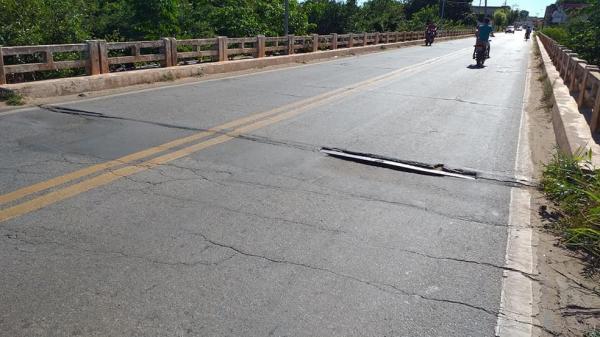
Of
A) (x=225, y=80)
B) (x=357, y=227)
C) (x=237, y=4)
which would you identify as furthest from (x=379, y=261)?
(x=237, y=4)

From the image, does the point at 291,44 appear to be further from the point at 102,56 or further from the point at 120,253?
the point at 120,253

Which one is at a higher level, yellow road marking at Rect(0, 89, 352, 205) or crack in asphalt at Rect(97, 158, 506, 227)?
yellow road marking at Rect(0, 89, 352, 205)

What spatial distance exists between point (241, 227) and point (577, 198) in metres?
3.47

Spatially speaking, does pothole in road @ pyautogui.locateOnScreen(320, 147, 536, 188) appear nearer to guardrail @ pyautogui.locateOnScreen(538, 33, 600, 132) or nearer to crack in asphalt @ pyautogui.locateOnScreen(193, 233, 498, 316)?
guardrail @ pyautogui.locateOnScreen(538, 33, 600, 132)

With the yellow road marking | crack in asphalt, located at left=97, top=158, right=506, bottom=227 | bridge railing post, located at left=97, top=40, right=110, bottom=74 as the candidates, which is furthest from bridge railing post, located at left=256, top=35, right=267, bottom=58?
crack in asphalt, located at left=97, top=158, right=506, bottom=227

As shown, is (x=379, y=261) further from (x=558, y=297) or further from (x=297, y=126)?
(x=297, y=126)

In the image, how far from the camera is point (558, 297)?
11.7 feet

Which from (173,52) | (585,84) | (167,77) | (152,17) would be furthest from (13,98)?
(152,17)

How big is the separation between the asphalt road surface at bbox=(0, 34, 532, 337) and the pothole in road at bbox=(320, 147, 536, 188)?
0.15 metres

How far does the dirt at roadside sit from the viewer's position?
3.24 m

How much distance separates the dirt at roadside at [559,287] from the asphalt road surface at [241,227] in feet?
1.01

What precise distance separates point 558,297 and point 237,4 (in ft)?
91.7

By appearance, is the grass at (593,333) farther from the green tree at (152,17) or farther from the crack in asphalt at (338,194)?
the green tree at (152,17)

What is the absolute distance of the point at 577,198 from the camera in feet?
17.1
